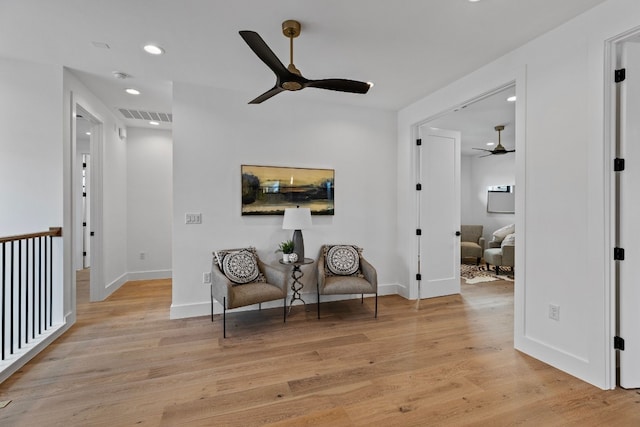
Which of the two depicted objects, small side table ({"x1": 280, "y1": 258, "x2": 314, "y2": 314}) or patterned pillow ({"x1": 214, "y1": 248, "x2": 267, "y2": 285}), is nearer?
patterned pillow ({"x1": 214, "y1": 248, "x2": 267, "y2": 285})

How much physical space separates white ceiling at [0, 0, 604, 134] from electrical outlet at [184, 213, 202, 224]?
1.53 meters

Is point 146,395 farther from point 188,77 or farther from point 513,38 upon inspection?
point 513,38

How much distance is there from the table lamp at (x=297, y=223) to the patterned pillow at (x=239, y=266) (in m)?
0.51

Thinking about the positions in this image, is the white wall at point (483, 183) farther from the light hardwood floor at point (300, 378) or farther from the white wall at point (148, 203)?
the white wall at point (148, 203)

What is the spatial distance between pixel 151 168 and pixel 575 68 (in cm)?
578

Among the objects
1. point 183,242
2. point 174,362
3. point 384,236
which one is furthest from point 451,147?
point 174,362

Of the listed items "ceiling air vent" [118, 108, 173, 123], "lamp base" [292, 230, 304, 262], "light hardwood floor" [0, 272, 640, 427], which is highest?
"ceiling air vent" [118, 108, 173, 123]

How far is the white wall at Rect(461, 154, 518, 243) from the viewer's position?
291 inches

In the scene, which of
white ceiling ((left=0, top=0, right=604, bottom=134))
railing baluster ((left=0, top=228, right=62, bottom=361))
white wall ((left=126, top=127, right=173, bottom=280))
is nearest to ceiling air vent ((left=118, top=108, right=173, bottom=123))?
white wall ((left=126, top=127, right=173, bottom=280))

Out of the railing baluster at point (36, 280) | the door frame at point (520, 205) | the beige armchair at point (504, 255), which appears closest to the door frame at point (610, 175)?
the door frame at point (520, 205)

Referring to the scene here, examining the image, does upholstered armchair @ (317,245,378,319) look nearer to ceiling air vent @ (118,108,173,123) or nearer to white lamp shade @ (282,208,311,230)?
white lamp shade @ (282,208,311,230)

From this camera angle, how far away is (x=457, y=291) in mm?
4488

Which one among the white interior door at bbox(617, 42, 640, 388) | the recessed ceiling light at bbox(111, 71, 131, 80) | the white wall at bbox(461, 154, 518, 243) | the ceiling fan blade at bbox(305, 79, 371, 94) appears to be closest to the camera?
the white interior door at bbox(617, 42, 640, 388)

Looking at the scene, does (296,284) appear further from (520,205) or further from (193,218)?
(520,205)
